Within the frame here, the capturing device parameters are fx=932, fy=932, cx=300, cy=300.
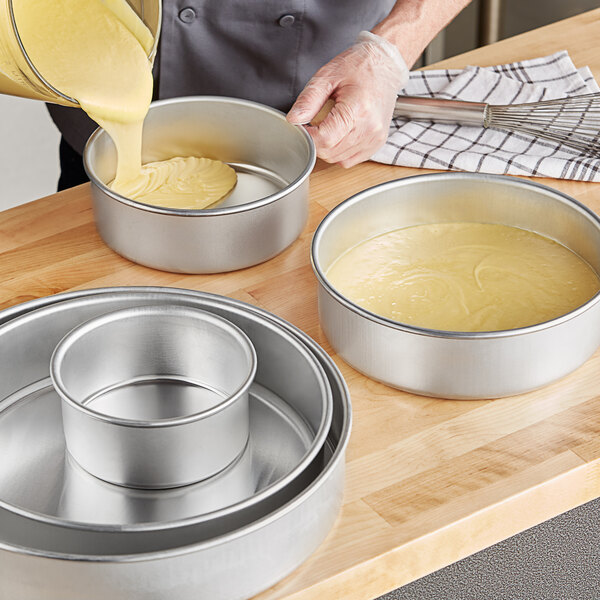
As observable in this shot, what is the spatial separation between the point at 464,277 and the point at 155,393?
0.97 feet

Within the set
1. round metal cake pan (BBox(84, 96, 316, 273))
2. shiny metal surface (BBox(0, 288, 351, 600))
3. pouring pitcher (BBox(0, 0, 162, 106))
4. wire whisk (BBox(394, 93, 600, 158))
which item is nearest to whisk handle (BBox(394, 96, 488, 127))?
wire whisk (BBox(394, 93, 600, 158))

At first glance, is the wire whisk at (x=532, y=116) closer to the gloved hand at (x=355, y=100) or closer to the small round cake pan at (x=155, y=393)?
the gloved hand at (x=355, y=100)

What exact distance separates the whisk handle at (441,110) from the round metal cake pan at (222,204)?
0.60 feet

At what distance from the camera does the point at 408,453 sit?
72cm

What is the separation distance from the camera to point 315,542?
0.63 metres

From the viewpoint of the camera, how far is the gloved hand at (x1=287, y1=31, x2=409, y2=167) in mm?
972

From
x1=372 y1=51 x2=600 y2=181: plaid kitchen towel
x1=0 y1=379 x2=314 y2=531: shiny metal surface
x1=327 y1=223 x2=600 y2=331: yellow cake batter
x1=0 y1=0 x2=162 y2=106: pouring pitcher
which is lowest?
x1=0 y1=379 x2=314 y2=531: shiny metal surface

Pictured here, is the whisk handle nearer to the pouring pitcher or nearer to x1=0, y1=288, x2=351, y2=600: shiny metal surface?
the pouring pitcher

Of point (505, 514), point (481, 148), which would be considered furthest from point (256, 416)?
point (481, 148)

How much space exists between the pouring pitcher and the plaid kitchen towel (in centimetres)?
30

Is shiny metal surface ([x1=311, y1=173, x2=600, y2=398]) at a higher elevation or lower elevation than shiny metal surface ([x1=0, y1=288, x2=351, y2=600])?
higher

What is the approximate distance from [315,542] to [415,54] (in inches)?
28.3

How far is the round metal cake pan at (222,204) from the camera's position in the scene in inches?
34.5

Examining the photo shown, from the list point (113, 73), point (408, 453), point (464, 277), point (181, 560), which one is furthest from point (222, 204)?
point (181, 560)
